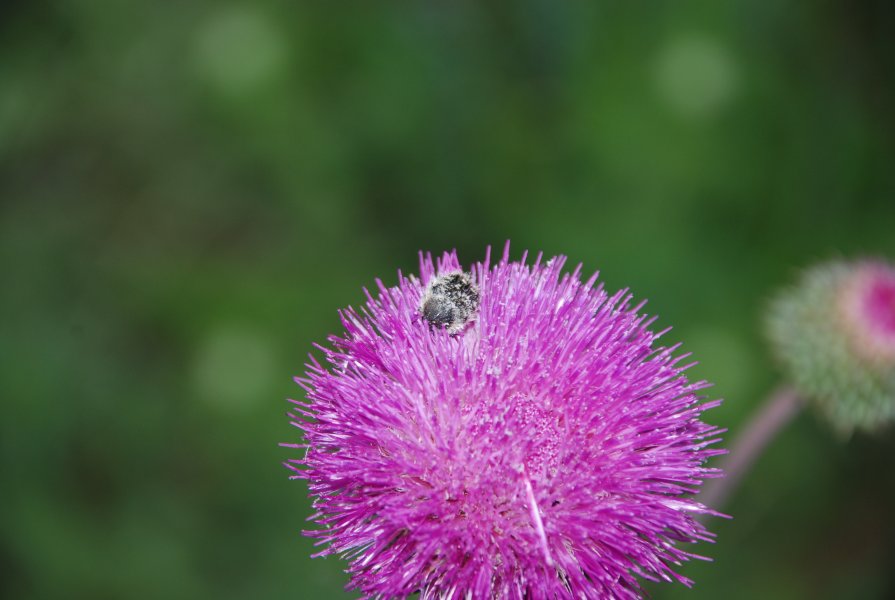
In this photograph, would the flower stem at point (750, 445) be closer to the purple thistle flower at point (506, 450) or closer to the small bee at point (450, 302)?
the purple thistle flower at point (506, 450)

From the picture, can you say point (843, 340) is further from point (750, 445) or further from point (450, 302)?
point (450, 302)

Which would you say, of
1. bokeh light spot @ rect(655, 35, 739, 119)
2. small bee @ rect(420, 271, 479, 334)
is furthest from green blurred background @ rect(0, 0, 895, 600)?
small bee @ rect(420, 271, 479, 334)

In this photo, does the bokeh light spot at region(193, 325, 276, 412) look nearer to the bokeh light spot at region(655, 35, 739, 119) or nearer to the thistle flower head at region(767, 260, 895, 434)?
the thistle flower head at region(767, 260, 895, 434)

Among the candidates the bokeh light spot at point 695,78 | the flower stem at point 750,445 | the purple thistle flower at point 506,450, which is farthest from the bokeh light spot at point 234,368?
the bokeh light spot at point 695,78

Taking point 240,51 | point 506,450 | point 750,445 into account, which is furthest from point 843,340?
point 240,51

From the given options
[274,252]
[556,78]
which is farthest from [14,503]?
[556,78]

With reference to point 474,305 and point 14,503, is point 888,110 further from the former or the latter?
point 14,503
